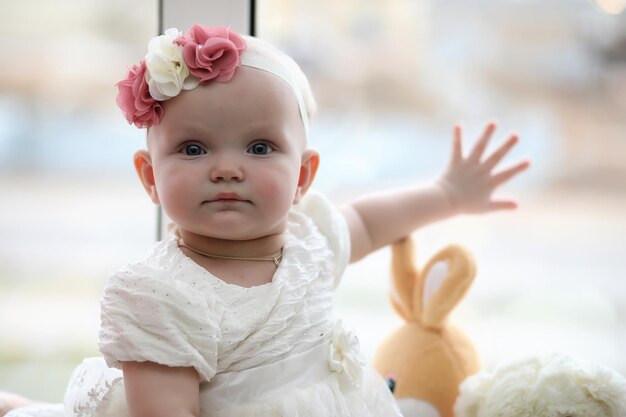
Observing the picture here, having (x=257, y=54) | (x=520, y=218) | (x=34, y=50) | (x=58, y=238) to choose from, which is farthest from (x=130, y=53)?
(x=520, y=218)

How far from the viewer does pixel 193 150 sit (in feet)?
3.56

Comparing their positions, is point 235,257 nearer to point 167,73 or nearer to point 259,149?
point 259,149

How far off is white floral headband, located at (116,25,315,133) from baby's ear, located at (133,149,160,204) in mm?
63

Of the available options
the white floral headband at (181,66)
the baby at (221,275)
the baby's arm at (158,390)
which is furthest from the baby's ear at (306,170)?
the baby's arm at (158,390)

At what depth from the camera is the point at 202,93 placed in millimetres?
1064

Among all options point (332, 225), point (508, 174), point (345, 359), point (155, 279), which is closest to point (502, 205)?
point (508, 174)

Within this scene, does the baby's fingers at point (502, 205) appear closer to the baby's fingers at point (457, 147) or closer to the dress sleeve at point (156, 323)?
the baby's fingers at point (457, 147)

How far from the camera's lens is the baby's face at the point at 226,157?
1064 millimetres

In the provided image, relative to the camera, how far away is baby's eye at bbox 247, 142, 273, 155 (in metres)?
1.09

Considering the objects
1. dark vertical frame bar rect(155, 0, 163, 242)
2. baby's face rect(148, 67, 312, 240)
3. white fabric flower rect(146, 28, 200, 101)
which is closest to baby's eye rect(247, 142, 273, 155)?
baby's face rect(148, 67, 312, 240)

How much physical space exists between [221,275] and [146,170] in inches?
7.7

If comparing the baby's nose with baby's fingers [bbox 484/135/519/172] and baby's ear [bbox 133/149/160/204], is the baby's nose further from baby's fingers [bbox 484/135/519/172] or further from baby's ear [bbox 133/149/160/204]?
baby's fingers [bbox 484/135/519/172]

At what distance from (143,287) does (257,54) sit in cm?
34

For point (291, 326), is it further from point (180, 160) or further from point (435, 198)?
point (435, 198)
